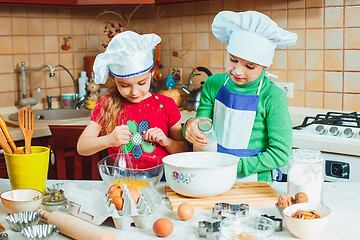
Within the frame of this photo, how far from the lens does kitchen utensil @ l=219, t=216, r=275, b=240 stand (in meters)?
→ 0.99

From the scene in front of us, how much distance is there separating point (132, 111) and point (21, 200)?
1.89ft

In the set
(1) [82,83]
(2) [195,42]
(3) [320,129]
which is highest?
(2) [195,42]

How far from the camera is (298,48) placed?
2.48 m

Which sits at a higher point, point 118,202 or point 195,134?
point 195,134

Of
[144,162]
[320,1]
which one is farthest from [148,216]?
[320,1]

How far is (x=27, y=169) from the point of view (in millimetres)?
1230

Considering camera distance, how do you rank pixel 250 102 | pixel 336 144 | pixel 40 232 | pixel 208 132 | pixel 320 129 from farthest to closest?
pixel 320 129 → pixel 336 144 → pixel 250 102 → pixel 208 132 → pixel 40 232

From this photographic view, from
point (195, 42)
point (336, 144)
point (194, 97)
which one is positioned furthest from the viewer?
point (195, 42)

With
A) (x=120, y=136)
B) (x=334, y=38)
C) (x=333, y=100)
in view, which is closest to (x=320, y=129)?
(x=333, y=100)

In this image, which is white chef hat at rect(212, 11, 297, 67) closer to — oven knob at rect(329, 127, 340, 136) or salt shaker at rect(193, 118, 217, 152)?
salt shaker at rect(193, 118, 217, 152)

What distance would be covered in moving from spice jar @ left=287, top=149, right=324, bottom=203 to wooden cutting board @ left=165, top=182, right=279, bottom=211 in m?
0.09

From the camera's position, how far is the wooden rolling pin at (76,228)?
96 cm

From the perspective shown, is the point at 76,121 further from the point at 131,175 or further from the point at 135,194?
the point at 135,194

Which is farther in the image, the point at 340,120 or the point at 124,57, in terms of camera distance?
the point at 340,120
